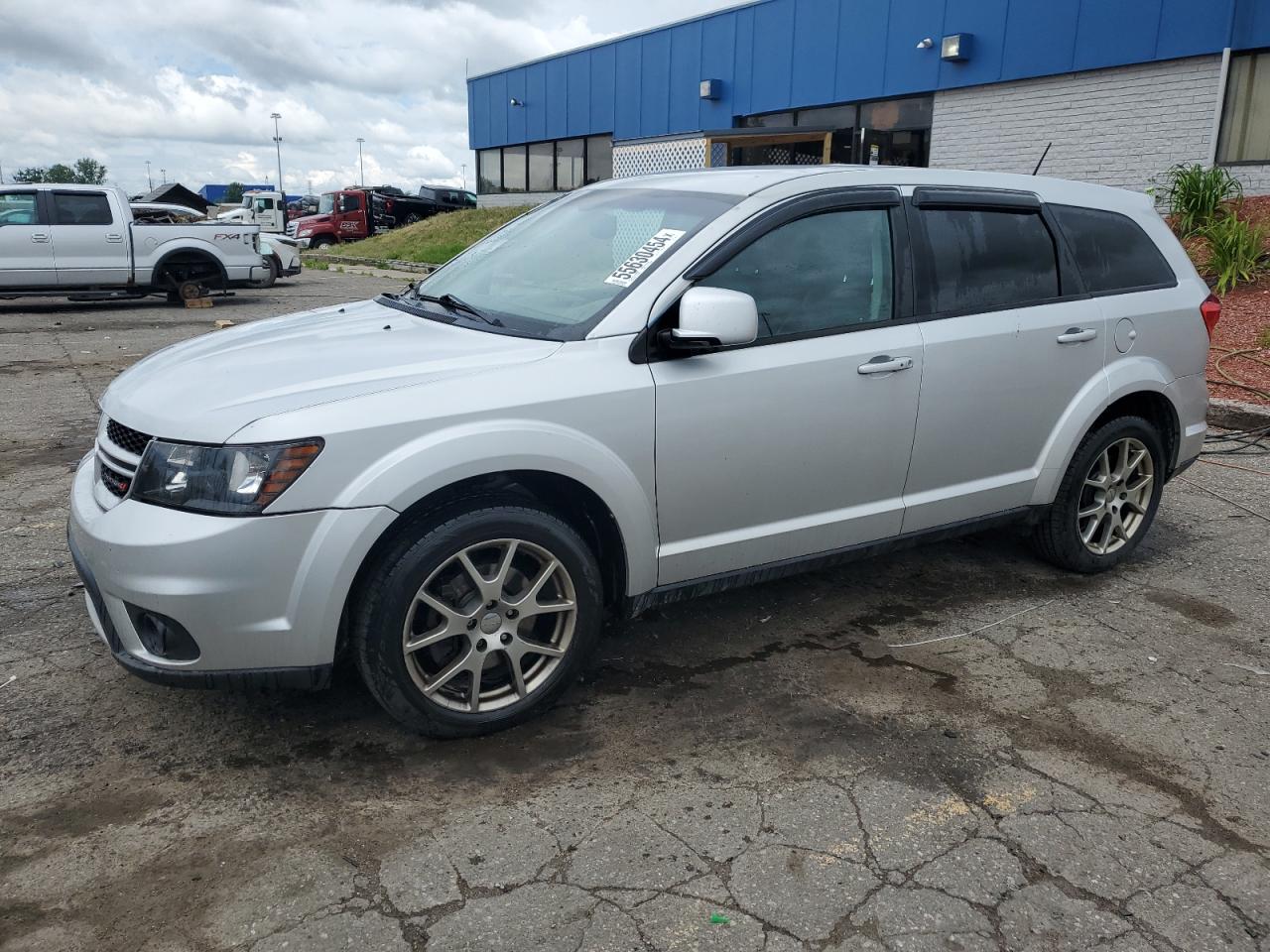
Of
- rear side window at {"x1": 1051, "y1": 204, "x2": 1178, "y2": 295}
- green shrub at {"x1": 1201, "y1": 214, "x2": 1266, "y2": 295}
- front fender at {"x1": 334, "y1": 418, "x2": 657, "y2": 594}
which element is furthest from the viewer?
green shrub at {"x1": 1201, "y1": 214, "x2": 1266, "y2": 295}

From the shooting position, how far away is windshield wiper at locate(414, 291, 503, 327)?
3.70 metres

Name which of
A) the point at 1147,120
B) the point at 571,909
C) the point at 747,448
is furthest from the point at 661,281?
the point at 1147,120

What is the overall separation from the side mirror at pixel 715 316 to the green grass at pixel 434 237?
26422 mm

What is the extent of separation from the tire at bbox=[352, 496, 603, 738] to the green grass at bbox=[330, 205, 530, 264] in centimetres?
2649

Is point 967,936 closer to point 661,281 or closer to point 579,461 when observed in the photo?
point 579,461

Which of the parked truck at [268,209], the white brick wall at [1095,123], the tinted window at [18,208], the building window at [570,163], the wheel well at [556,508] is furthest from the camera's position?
the parked truck at [268,209]

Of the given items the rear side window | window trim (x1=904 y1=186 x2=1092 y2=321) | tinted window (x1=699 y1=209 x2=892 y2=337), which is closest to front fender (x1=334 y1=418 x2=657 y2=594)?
tinted window (x1=699 y1=209 x2=892 y2=337)

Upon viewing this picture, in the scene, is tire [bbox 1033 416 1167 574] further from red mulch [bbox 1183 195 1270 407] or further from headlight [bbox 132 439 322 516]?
red mulch [bbox 1183 195 1270 407]

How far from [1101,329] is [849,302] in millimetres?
1374

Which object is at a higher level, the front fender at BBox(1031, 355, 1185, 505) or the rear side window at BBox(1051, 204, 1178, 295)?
the rear side window at BBox(1051, 204, 1178, 295)

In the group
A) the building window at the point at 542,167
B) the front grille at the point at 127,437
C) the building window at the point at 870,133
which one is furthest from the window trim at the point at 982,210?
the building window at the point at 542,167

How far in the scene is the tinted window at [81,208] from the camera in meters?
14.4

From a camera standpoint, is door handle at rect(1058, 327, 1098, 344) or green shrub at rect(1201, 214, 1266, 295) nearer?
door handle at rect(1058, 327, 1098, 344)

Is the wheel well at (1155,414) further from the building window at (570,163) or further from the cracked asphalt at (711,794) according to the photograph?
the building window at (570,163)
